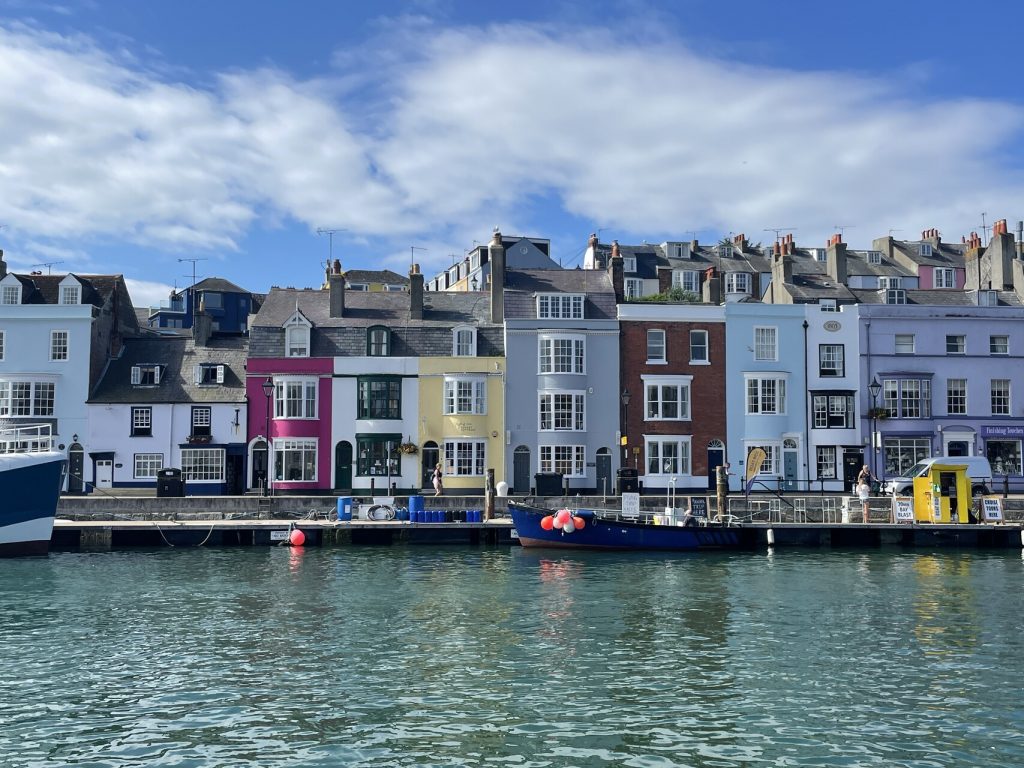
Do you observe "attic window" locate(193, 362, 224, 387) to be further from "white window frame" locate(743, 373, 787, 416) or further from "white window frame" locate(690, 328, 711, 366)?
"white window frame" locate(743, 373, 787, 416)

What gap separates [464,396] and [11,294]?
92.2 ft

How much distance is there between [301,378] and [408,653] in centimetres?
3534

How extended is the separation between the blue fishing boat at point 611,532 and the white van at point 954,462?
37.4 feet

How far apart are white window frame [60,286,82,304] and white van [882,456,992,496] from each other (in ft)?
156

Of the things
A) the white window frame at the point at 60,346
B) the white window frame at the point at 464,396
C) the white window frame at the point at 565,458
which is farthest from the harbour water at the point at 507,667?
the white window frame at the point at 60,346

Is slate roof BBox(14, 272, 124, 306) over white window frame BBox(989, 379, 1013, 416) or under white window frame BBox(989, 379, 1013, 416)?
over

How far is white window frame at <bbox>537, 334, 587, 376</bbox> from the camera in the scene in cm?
5719

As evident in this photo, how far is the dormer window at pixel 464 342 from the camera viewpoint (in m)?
58.0

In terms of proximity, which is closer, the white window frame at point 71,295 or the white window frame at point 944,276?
the white window frame at point 71,295

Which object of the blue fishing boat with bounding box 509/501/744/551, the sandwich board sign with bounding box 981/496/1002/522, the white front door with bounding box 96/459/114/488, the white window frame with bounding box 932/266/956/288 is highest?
the white window frame with bounding box 932/266/956/288

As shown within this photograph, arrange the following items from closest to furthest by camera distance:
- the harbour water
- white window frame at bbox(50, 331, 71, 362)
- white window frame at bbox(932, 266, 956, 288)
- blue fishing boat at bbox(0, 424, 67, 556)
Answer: the harbour water, blue fishing boat at bbox(0, 424, 67, 556), white window frame at bbox(50, 331, 71, 362), white window frame at bbox(932, 266, 956, 288)

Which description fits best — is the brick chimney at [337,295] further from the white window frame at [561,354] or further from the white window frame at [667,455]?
the white window frame at [667,455]

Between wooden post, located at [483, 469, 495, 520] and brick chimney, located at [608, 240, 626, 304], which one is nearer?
wooden post, located at [483, 469, 495, 520]

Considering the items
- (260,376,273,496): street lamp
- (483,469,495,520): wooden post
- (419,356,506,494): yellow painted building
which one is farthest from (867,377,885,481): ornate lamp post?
(260,376,273,496): street lamp
